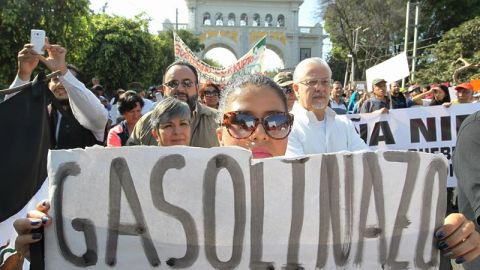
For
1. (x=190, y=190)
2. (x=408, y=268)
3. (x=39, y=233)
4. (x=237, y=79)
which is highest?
(x=237, y=79)

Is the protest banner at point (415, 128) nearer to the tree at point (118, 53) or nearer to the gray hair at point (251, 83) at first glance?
the gray hair at point (251, 83)

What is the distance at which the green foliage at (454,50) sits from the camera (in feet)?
74.7

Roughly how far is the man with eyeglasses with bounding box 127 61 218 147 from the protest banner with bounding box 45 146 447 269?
5.94 feet

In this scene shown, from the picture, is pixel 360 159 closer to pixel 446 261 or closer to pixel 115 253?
pixel 446 261

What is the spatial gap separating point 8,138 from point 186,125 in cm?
101

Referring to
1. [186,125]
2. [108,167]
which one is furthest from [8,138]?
[108,167]

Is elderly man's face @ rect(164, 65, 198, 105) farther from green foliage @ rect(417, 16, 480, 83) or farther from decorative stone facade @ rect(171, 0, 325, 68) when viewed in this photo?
decorative stone facade @ rect(171, 0, 325, 68)

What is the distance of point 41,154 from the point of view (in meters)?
2.54

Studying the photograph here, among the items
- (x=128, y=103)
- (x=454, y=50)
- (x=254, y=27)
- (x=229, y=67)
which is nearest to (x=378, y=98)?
(x=229, y=67)

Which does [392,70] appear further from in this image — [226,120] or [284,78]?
[226,120]

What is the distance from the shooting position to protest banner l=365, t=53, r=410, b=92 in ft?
26.6

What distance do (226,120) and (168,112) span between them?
4.33ft

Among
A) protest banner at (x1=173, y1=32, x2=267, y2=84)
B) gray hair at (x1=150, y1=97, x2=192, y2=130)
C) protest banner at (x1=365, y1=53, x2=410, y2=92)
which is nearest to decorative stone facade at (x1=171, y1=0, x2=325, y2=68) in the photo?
protest banner at (x1=173, y1=32, x2=267, y2=84)

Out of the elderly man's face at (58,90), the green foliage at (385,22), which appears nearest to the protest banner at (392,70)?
the elderly man's face at (58,90)
